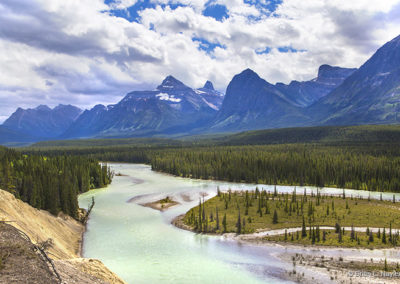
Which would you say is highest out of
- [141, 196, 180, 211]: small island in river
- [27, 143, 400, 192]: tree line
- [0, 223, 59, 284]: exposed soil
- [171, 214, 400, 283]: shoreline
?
[0, 223, 59, 284]: exposed soil

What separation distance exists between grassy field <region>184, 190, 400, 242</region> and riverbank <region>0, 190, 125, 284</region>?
22.1 m

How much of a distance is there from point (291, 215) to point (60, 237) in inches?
1730

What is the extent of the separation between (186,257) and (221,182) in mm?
86649

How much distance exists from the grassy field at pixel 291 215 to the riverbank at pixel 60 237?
22.1 meters

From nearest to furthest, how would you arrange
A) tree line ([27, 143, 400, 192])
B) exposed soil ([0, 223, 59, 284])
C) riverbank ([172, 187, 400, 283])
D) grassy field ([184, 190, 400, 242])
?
exposed soil ([0, 223, 59, 284])
riverbank ([172, 187, 400, 283])
grassy field ([184, 190, 400, 242])
tree line ([27, 143, 400, 192])

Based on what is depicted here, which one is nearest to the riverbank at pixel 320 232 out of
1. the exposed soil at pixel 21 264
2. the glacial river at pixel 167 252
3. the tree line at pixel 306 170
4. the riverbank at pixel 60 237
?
the glacial river at pixel 167 252

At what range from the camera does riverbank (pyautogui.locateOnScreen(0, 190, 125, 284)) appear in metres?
25.1

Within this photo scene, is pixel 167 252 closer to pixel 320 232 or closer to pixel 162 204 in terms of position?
pixel 320 232

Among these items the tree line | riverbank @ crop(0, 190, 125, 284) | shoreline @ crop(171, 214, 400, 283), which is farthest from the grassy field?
the tree line

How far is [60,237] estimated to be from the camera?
49.6 meters

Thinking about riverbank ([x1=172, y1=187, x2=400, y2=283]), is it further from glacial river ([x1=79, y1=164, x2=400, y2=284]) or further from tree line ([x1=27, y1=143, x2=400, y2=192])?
tree line ([x1=27, y1=143, x2=400, y2=192])

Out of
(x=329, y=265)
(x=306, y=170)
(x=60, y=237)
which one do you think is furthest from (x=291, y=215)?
(x=306, y=170)

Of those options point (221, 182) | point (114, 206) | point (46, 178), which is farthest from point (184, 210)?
point (221, 182)

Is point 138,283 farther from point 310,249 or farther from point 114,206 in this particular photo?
point 114,206
